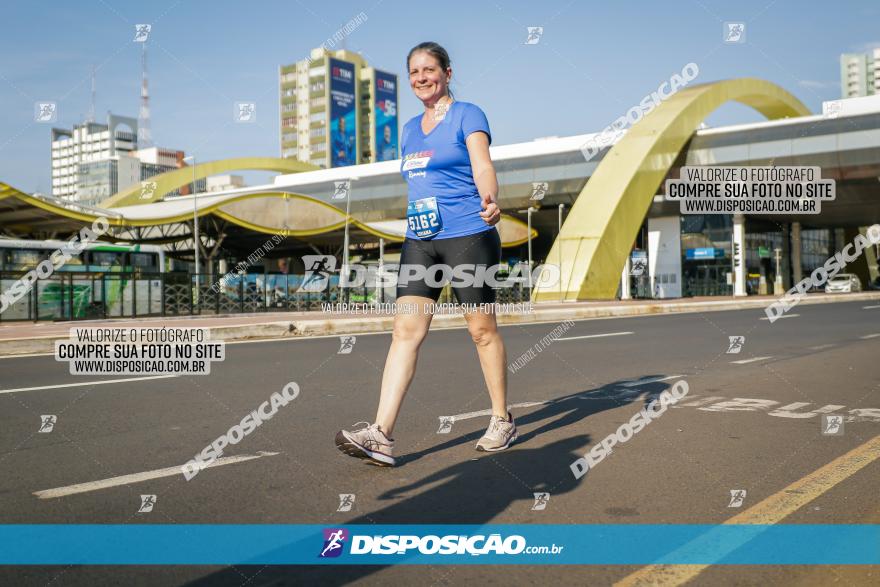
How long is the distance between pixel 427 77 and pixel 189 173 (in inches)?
2718

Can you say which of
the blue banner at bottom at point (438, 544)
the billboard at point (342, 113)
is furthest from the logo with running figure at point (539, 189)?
A: the billboard at point (342, 113)

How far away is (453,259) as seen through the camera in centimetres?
401

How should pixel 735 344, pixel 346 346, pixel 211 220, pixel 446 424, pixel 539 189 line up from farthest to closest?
pixel 539 189 < pixel 211 220 < pixel 346 346 < pixel 735 344 < pixel 446 424

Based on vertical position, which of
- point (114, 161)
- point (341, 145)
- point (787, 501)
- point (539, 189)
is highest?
point (114, 161)

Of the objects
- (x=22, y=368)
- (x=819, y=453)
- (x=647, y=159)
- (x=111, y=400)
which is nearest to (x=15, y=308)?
(x=22, y=368)

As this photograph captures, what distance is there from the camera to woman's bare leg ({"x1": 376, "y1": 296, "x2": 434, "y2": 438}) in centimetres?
395

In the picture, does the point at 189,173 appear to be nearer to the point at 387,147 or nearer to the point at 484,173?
the point at 484,173

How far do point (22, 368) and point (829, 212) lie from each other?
55.3 m

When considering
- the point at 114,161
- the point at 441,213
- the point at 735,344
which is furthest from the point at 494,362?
the point at 114,161

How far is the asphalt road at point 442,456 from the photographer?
2.44 m

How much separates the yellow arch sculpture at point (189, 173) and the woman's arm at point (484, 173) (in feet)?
218

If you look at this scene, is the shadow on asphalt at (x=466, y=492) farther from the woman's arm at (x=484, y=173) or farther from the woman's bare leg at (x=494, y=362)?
the woman's arm at (x=484, y=173)

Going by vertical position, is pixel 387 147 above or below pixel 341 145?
above

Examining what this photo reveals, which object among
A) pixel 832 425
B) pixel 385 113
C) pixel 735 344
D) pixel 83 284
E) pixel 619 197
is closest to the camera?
pixel 832 425
